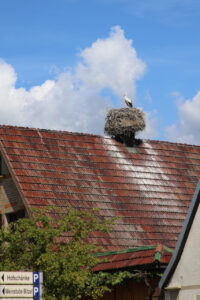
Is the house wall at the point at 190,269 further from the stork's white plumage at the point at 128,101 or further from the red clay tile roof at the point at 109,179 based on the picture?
the stork's white plumage at the point at 128,101

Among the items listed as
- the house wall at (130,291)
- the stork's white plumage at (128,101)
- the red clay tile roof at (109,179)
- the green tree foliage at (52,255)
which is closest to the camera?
the green tree foliage at (52,255)

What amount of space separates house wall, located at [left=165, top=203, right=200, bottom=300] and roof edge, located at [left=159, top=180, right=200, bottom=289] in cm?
8

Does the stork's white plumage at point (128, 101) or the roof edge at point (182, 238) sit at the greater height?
the stork's white plumage at point (128, 101)

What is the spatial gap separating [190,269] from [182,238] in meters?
0.75

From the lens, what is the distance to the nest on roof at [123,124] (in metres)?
30.9

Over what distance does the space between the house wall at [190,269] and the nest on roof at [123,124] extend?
1429 centimetres

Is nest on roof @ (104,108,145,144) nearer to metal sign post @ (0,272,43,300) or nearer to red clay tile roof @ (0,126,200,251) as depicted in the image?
red clay tile roof @ (0,126,200,251)

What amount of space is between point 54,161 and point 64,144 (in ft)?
5.44

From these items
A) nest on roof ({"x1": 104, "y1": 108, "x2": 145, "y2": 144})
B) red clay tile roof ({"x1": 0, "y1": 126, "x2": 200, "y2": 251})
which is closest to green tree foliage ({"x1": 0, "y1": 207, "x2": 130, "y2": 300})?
red clay tile roof ({"x1": 0, "y1": 126, "x2": 200, "y2": 251})

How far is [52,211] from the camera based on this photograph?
24266 millimetres

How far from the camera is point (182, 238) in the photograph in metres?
16.9

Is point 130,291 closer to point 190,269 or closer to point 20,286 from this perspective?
point 190,269

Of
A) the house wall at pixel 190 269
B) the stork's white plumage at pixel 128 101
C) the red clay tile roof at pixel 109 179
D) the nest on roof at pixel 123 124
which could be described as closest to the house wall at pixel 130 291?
the house wall at pixel 190 269

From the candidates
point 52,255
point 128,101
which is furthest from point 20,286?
point 128,101
